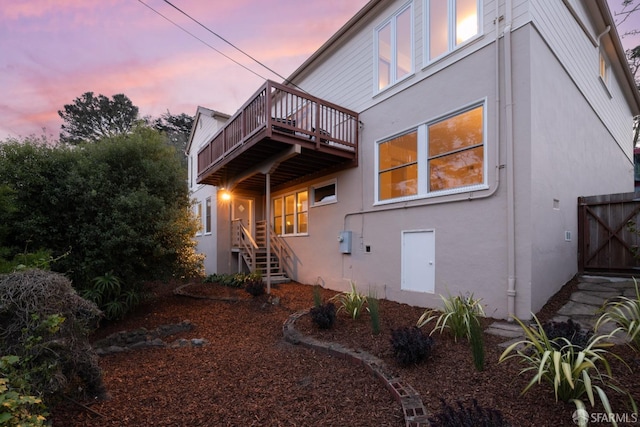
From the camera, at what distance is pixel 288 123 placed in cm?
683

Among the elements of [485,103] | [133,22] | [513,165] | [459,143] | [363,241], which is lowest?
[363,241]

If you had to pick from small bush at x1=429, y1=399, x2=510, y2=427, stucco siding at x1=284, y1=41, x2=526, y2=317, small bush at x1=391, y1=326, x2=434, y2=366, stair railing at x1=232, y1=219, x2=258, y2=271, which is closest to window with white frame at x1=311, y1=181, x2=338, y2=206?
stucco siding at x1=284, y1=41, x2=526, y2=317

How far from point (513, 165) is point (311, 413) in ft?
14.3

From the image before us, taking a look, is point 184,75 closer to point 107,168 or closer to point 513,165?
point 107,168

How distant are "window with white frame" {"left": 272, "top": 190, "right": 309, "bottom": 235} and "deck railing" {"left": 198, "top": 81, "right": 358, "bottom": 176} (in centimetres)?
240

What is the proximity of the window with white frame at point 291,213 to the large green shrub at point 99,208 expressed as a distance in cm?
359

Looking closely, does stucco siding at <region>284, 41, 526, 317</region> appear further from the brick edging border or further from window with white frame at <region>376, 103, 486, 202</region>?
the brick edging border

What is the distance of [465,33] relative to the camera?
5.38m

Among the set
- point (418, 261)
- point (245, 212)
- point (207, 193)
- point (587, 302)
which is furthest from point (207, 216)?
point (587, 302)

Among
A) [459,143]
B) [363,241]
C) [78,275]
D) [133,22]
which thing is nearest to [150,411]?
[78,275]

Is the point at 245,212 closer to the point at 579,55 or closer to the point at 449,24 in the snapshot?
the point at 449,24

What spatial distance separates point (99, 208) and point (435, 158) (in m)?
6.23

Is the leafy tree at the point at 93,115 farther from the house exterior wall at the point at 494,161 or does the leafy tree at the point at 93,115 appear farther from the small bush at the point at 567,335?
the small bush at the point at 567,335

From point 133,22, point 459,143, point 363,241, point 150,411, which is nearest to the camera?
point 150,411
